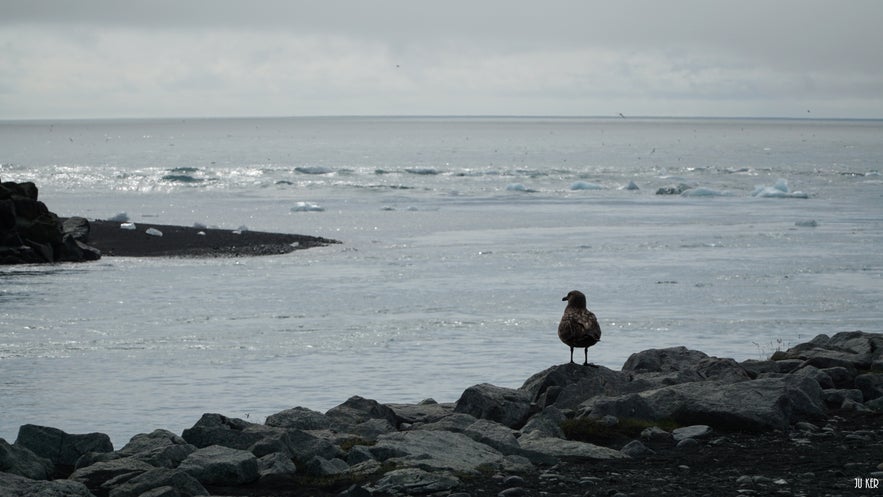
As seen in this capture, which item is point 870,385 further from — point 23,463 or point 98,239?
point 98,239

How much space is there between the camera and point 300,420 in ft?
36.6

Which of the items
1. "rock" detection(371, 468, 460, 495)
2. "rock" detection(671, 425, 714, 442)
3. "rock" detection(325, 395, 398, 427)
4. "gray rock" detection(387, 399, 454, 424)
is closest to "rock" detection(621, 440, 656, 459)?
"rock" detection(671, 425, 714, 442)

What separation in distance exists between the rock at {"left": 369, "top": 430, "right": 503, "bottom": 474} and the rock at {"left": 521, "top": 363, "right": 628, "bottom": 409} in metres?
2.39

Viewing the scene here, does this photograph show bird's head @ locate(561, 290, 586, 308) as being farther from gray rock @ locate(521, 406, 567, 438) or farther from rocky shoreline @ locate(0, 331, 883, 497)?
gray rock @ locate(521, 406, 567, 438)

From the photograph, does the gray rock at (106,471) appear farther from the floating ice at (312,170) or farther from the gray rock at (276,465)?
the floating ice at (312,170)

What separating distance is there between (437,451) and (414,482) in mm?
886

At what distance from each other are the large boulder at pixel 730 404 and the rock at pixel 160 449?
12.8ft

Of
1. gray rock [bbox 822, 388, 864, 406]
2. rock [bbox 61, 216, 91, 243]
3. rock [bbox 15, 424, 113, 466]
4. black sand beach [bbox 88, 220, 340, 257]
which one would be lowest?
rock [bbox 15, 424, 113, 466]

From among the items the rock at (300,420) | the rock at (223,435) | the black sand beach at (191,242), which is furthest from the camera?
the black sand beach at (191,242)

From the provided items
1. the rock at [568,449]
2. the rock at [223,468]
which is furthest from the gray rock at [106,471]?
the rock at [568,449]

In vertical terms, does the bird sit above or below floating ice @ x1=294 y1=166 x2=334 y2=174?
below

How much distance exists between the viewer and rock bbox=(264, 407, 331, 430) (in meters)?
11.0

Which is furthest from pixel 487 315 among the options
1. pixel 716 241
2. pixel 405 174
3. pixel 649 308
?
pixel 405 174

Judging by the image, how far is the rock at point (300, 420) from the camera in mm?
11000
